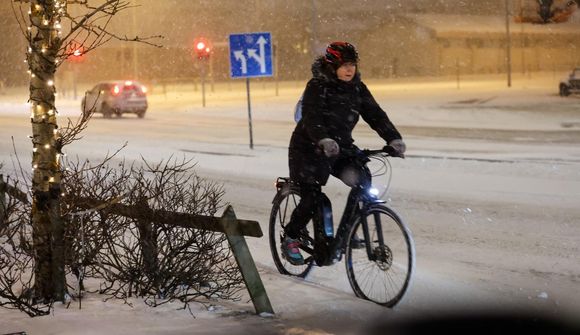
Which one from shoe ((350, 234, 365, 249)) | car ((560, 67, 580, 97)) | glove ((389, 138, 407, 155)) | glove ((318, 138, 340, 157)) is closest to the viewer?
glove ((318, 138, 340, 157))

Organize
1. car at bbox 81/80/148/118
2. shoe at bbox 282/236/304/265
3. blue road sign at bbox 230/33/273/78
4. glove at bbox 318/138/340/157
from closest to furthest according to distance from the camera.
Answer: glove at bbox 318/138/340/157, shoe at bbox 282/236/304/265, blue road sign at bbox 230/33/273/78, car at bbox 81/80/148/118

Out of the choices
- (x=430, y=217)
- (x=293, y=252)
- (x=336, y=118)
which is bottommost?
(x=430, y=217)

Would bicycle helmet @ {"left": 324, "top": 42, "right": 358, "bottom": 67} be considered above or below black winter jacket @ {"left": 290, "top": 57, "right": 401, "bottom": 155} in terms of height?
above

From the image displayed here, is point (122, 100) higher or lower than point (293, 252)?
higher

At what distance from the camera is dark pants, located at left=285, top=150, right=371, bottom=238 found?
6.06 metres

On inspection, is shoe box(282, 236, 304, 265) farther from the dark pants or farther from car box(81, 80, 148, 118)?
car box(81, 80, 148, 118)

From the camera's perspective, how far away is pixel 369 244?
20.0 ft

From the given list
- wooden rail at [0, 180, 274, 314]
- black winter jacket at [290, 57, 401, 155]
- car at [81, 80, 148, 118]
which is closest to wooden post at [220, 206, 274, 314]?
wooden rail at [0, 180, 274, 314]

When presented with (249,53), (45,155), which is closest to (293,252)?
(45,155)

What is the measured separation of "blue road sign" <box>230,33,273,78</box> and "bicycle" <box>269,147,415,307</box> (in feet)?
38.9

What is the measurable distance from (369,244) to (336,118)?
884 millimetres

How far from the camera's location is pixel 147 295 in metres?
5.88

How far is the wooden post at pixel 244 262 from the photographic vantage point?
18.1 ft

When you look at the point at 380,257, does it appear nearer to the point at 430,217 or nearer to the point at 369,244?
the point at 369,244
